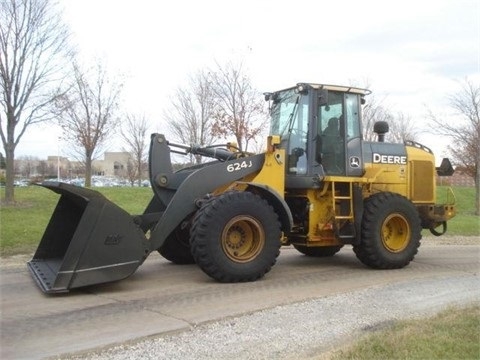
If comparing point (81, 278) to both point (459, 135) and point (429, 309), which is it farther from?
point (459, 135)

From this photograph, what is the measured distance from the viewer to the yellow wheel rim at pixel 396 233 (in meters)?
9.22

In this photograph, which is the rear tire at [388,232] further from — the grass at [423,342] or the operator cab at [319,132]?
the grass at [423,342]

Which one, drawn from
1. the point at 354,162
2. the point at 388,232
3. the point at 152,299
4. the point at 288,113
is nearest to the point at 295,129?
the point at 288,113

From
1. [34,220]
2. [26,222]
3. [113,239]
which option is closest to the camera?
[113,239]

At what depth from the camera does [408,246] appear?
9281 mm

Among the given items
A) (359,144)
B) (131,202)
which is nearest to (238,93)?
(131,202)

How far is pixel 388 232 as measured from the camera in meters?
9.34

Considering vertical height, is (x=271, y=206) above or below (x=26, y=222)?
above

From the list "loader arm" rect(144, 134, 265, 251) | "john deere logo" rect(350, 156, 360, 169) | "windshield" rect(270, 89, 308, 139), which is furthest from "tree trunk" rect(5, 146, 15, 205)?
"john deere logo" rect(350, 156, 360, 169)

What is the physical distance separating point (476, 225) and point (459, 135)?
639 cm

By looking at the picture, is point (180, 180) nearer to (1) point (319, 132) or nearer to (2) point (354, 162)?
(1) point (319, 132)

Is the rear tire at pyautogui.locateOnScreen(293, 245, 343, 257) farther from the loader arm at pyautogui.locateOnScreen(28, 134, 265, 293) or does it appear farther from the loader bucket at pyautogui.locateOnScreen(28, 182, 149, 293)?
the loader bucket at pyautogui.locateOnScreen(28, 182, 149, 293)

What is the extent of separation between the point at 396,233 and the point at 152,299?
15.4 ft

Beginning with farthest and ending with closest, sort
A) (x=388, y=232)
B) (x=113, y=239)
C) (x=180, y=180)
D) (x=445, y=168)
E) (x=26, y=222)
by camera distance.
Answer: (x=26, y=222) < (x=445, y=168) < (x=388, y=232) < (x=180, y=180) < (x=113, y=239)
